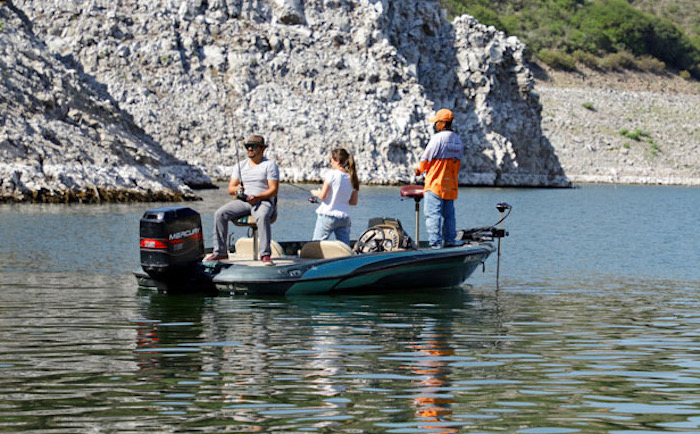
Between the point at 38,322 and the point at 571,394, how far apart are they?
19.6ft

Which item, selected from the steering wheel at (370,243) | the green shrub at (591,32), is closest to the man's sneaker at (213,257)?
the steering wheel at (370,243)

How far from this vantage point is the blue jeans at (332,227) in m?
14.2

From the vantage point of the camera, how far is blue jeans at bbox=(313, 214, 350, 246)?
46.6 feet

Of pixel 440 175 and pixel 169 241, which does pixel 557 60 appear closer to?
pixel 440 175

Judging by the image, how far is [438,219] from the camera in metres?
14.7

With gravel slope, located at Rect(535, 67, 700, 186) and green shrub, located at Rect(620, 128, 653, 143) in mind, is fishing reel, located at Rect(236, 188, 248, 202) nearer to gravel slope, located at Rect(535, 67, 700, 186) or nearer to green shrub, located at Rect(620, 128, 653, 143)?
gravel slope, located at Rect(535, 67, 700, 186)

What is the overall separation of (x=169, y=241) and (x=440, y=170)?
4.03 meters

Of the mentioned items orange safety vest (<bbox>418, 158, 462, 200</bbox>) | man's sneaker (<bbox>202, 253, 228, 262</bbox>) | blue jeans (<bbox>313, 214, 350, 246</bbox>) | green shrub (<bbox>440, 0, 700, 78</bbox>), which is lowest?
man's sneaker (<bbox>202, 253, 228, 262</bbox>)

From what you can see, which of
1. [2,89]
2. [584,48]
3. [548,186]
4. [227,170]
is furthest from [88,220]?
[584,48]

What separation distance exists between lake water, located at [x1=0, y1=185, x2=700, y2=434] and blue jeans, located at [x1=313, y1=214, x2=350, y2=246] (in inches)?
41.8

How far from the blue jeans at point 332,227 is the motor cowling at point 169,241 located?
6.57 ft

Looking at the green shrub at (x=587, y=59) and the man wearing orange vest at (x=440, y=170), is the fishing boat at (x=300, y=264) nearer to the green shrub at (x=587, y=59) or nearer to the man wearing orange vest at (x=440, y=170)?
the man wearing orange vest at (x=440, y=170)

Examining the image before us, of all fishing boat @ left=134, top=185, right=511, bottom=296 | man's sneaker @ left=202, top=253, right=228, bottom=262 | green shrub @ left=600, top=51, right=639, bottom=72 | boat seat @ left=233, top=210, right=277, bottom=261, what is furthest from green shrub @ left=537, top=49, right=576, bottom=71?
man's sneaker @ left=202, top=253, right=228, bottom=262

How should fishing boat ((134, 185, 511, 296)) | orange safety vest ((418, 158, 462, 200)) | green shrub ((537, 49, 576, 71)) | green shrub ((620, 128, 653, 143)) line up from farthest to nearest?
green shrub ((537, 49, 576, 71)) → green shrub ((620, 128, 653, 143)) → orange safety vest ((418, 158, 462, 200)) → fishing boat ((134, 185, 511, 296))
